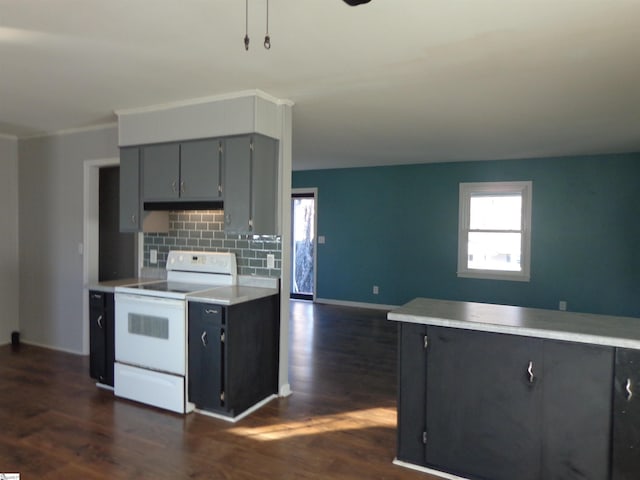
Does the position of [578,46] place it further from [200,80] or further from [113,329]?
[113,329]

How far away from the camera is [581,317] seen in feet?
7.73

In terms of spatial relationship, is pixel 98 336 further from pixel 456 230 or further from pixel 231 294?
pixel 456 230

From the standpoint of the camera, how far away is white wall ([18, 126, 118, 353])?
457 centimetres

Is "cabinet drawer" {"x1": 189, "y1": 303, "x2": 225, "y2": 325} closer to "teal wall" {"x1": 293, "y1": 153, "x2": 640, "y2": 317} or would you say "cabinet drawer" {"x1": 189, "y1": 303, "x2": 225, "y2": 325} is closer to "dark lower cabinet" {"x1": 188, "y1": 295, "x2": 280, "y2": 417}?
"dark lower cabinet" {"x1": 188, "y1": 295, "x2": 280, "y2": 417}

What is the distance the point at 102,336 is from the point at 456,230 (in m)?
4.95

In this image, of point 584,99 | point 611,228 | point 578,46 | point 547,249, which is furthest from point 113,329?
point 611,228

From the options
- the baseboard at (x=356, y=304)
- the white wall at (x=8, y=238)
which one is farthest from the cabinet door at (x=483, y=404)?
the white wall at (x=8, y=238)

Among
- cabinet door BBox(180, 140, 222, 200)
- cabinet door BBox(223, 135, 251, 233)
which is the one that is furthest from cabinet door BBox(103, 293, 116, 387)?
cabinet door BBox(223, 135, 251, 233)

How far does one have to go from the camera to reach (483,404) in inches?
87.9

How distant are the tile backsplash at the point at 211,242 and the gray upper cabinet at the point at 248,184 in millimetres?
274

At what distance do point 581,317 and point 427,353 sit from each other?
2.79 feet

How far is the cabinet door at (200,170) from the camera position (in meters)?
3.30

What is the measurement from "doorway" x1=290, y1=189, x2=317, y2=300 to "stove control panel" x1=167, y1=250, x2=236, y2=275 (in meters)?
4.05

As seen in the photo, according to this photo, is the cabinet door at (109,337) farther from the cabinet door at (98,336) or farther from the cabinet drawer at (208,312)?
the cabinet drawer at (208,312)
